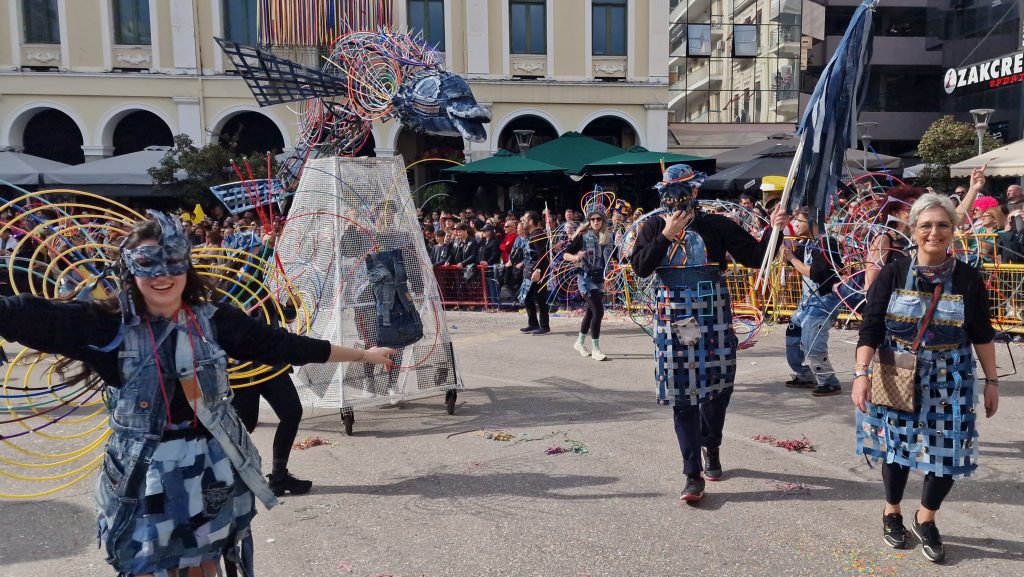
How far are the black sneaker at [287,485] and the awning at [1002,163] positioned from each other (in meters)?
10.7

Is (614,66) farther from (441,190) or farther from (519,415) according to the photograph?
(519,415)

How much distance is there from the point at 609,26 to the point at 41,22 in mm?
16442

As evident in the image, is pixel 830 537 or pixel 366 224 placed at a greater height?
pixel 366 224

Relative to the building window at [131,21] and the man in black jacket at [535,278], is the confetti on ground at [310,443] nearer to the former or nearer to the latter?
Result: the man in black jacket at [535,278]

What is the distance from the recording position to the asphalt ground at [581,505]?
3.84 metres

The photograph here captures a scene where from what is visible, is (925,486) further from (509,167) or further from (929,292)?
(509,167)

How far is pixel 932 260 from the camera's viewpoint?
11.9 ft

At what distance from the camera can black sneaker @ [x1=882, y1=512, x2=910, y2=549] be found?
3.87 m

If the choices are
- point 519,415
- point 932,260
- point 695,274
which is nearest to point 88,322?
point 695,274

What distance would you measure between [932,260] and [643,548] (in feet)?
6.30

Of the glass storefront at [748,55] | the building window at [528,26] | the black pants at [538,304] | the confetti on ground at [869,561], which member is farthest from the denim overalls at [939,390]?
the glass storefront at [748,55]

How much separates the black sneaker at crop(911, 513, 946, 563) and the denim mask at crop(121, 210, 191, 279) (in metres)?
3.46

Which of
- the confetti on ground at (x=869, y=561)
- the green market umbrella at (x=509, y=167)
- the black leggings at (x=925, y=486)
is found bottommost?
the confetti on ground at (x=869, y=561)

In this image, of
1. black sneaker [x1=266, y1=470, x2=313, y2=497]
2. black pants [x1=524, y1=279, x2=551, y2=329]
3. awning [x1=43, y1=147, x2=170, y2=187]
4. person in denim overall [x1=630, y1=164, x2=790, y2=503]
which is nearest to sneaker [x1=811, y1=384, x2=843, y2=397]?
person in denim overall [x1=630, y1=164, x2=790, y2=503]
